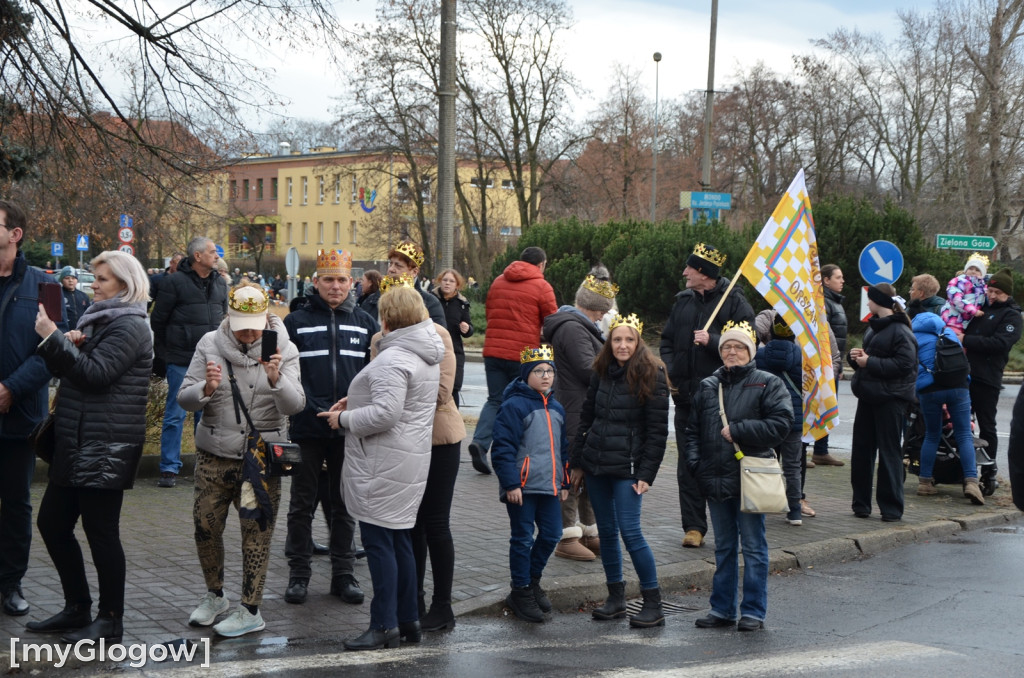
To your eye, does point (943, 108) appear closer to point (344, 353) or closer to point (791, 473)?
point (791, 473)

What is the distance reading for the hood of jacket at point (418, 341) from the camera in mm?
5668

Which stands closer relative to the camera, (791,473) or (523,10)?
(791,473)

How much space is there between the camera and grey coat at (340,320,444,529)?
553 cm

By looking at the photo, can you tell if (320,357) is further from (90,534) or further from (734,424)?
(734,424)

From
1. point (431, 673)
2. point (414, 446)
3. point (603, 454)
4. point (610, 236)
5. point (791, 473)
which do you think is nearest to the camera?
point (431, 673)

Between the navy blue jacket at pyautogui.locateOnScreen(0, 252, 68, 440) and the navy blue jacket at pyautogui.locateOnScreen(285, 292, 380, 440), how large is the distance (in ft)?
4.49

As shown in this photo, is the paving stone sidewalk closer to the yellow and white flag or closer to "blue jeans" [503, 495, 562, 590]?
"blue jeans" [503, 495, 562, 590]

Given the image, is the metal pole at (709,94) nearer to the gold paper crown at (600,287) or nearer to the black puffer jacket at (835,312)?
the black puffer jacket at (835,312)

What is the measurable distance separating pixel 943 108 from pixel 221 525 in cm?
4473

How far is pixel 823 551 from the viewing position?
8.37 meters

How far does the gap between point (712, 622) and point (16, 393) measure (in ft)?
13.0

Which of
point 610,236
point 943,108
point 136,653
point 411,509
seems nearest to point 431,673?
point 411,509

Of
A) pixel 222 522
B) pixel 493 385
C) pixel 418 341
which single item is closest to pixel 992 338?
pixel 493 385

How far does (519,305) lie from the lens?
10273mm
